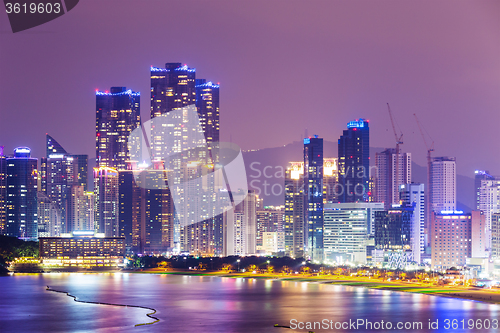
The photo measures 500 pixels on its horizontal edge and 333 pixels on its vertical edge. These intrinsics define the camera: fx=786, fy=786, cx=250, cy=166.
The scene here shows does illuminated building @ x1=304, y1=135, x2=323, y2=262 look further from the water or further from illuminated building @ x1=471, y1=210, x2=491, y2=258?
the water

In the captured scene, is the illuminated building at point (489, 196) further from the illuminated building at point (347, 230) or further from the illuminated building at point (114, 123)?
the illuminated building at point (114, 123)

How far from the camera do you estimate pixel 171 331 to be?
30.7 metres

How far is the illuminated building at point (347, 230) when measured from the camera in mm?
98562

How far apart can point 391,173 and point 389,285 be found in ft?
236

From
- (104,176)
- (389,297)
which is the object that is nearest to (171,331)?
(389,297)

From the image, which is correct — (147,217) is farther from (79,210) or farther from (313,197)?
(313,197)

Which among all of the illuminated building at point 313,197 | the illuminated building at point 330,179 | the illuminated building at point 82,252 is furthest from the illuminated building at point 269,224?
the illuminated building at point 82,252

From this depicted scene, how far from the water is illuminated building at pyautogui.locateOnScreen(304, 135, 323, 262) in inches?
1901

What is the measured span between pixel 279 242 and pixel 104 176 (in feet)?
91.4

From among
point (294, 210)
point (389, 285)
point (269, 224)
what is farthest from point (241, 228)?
point (389, 285)

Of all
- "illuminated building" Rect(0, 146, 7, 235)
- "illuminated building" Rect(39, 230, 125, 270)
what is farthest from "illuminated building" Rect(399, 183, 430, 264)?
"illuminated building" Rect(0, 146, 7, 235)

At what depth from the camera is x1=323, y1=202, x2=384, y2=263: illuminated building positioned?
323 ft

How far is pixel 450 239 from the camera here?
297 feet

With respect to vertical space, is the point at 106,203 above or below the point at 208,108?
below
